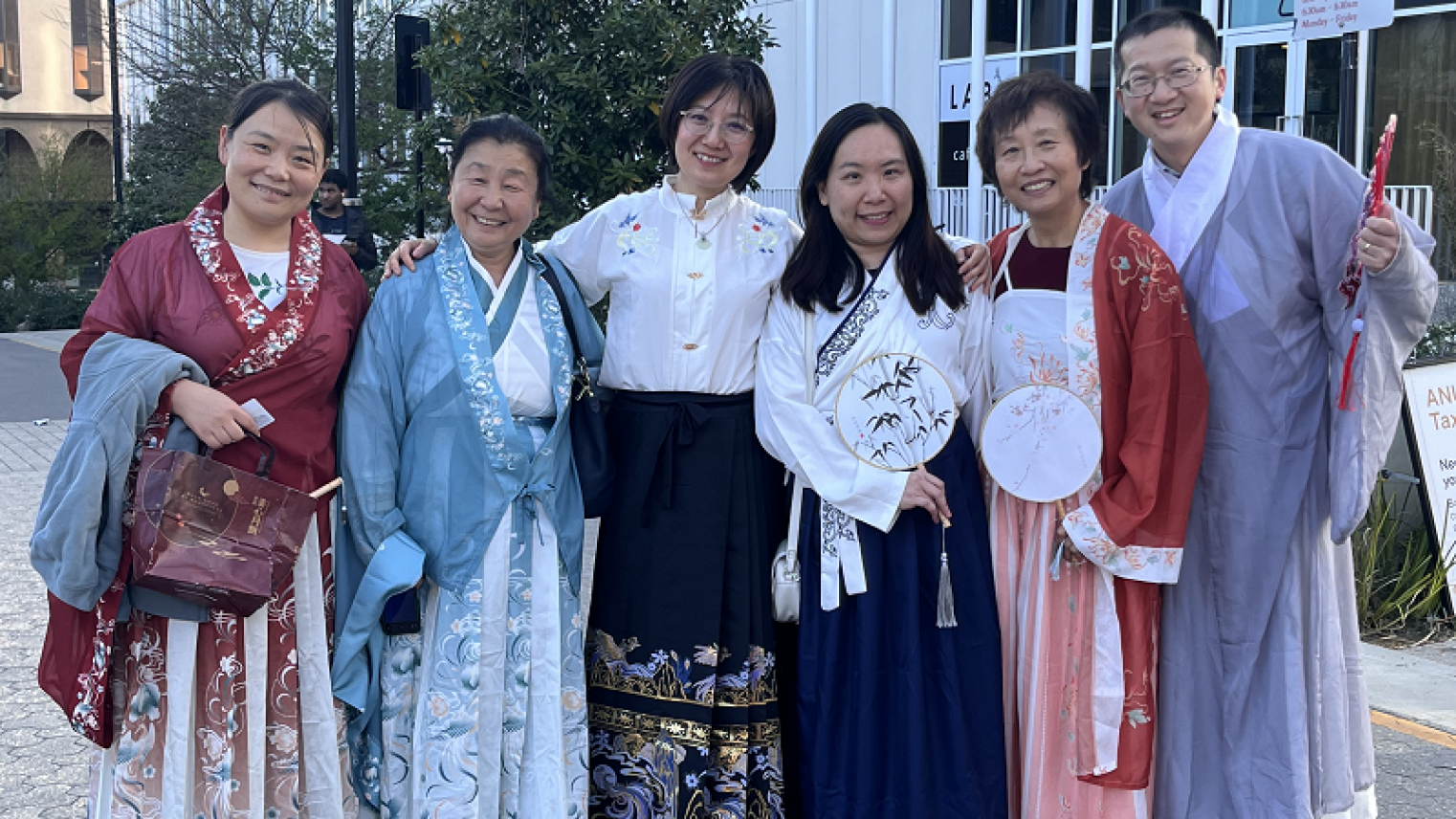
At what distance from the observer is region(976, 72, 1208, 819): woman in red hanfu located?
2.77 meters

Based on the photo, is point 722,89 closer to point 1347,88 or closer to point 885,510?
point 885,510

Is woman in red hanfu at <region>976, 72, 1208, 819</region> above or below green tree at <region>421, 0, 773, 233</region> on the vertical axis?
below

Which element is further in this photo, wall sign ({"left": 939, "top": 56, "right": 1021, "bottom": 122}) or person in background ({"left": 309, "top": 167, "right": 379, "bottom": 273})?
wall sign ({"left": 939, "top": 56, "right": 1021, "bottom": 122})

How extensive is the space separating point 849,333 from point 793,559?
0.53 meters

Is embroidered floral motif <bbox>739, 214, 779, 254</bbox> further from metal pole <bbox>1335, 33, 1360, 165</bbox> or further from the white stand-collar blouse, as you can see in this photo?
metal pole <bbox>1335, 33, 1360, 165</bbox>

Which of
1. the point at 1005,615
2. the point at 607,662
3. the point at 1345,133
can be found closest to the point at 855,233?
the point at 1005,615

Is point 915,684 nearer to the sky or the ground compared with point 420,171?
nearer to the ground

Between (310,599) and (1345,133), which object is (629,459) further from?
(1345,133)

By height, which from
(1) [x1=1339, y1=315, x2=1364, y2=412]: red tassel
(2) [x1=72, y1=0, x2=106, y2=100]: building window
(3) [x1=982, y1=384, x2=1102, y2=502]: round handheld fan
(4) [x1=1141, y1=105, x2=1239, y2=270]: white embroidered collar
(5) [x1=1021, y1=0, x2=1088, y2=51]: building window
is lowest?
(3) [x1=982, y1=384, x2=1102, y2=502]: round handheld fan

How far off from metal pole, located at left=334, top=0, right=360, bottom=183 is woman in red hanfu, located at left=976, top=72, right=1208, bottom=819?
293 inches

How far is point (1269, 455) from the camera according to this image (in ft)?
9.31

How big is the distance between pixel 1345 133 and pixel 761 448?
11.7ft

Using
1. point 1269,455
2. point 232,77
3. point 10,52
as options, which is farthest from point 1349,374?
point 10,52

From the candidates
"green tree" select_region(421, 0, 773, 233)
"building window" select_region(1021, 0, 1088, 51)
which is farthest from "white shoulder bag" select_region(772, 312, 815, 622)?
"building window" select_region(1021, 0, 1088, 51)
